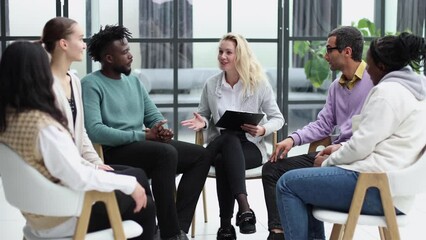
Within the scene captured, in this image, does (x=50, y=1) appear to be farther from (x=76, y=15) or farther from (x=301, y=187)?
(x=301, y=187)

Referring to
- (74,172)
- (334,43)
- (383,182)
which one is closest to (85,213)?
(74,172)

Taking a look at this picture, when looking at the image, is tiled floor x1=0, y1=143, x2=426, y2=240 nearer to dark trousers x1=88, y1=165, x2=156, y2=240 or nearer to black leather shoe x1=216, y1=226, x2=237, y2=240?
black leather shoe x1=216, y1=226, x2=237, y2=240

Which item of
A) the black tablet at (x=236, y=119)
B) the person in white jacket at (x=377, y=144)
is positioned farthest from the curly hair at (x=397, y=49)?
the black tablet at (x=236, y=119)

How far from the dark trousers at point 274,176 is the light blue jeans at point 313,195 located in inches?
21.8

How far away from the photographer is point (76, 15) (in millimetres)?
5949

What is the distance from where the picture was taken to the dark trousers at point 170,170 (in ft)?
10.9

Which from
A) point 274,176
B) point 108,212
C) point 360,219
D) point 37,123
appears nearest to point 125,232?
point 108,212

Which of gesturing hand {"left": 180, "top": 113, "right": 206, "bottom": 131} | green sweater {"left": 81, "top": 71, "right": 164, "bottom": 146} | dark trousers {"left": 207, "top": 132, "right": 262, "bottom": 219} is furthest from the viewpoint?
gesturing hand {"left": 180, "top": 113, "right": 206, "bottom": 131}

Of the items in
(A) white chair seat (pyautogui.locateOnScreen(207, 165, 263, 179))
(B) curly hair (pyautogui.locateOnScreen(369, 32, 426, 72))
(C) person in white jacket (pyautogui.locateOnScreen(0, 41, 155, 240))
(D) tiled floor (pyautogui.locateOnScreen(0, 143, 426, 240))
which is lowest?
(D) tiled floor (pyautogui.locateOnScreen(0, 143, 426, 240))

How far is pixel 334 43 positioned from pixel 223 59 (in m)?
0.73

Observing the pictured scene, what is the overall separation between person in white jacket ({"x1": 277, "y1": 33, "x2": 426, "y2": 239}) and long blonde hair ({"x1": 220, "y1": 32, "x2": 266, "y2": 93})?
1.17 m

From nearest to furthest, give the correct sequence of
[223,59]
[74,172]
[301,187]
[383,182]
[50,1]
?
[74,172]
[383,182]
[301,187]
[223,59]
[50,1]

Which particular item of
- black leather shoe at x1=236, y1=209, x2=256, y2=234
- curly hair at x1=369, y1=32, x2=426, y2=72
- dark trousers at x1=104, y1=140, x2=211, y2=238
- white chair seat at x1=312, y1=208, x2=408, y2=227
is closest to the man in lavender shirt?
black leather shoe at x1=236, y1=209, x2=256, y2=234

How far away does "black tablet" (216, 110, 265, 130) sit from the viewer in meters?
3.72
